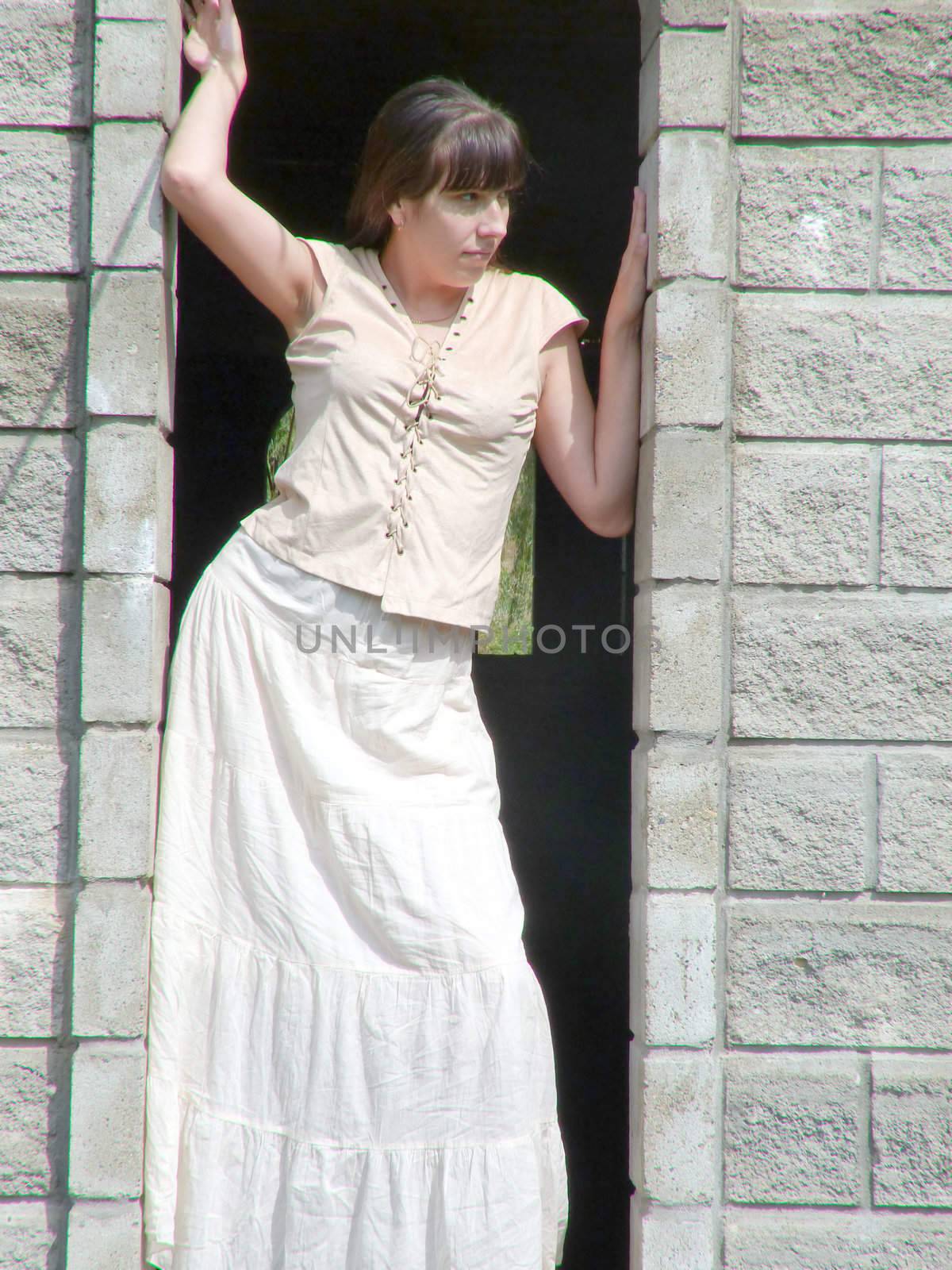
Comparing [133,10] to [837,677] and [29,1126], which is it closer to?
[837,677]

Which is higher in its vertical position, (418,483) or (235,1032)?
(418,483)

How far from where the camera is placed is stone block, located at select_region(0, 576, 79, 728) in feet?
9.11

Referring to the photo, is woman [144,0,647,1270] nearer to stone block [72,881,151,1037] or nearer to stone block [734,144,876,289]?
stone block [72,881,151,1037]

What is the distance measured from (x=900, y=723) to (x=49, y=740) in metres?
1.88

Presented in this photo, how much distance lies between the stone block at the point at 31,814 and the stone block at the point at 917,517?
1.89 m

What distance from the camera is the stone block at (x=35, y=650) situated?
9.11ft

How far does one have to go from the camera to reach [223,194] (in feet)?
8.84

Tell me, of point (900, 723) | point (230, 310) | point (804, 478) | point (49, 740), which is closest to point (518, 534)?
point (804, 478)

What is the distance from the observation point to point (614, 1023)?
400 centimetres

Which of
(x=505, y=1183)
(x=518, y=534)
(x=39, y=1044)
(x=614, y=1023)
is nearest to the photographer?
(x=505, y=1183)

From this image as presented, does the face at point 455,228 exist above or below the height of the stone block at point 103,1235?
above

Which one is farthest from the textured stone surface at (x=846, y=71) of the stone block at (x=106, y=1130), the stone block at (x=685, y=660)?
the stone block at (x=106, y=1130)

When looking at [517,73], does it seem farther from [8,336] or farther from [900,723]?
[900,723]

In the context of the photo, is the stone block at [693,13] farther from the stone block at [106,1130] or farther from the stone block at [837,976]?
the stone block at [106,1130]
